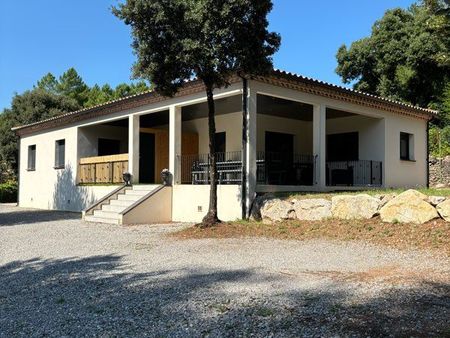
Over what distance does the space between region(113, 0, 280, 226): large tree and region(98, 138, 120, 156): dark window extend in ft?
34.0

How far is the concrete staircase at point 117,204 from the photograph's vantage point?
14102 mm

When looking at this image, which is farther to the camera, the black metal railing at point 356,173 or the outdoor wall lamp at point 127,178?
the black metal railing at point 356,173

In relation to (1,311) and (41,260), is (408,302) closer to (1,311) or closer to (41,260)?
(1,311)

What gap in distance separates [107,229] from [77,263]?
4.69 m

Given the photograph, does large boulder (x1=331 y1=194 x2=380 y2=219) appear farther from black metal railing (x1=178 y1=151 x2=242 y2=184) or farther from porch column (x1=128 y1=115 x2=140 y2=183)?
porch column (x1=128 y1=115 x2=140 y2=183)

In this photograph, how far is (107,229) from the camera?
12.3m

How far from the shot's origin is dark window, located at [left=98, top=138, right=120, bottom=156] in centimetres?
2070

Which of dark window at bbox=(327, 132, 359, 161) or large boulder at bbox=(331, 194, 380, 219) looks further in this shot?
dark window at bbox=(327, 132, 359, 161)

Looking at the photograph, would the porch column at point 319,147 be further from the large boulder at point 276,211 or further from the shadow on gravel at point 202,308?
the shadow on gravel at point 202,308

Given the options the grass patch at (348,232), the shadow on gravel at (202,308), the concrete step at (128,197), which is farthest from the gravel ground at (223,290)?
the concrete step at (128,197)

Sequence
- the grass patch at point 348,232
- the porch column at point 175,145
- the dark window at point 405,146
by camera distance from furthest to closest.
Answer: the dark window at point 405,146, the porch column at point 175,145, the grass patch at point 348,232

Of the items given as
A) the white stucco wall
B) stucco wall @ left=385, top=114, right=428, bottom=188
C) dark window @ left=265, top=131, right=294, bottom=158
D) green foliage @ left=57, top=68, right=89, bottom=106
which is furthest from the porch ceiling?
green foliage @ left=57, top=68, right=89, bottom=106

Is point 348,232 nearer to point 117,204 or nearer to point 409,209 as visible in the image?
point 409,209

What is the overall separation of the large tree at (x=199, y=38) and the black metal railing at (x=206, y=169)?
379cm
